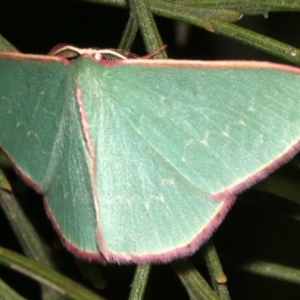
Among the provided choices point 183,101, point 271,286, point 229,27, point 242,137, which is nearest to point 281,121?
point 242,137

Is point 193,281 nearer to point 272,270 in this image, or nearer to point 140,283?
point 140,283

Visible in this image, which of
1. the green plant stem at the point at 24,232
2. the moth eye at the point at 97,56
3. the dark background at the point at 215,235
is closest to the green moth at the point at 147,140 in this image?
the moth eye at the point at 97,56

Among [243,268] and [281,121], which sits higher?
[281,121]

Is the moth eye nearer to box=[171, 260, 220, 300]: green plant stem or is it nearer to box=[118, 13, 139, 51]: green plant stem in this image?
box=[118, 13, 139, 51]: green plant stem

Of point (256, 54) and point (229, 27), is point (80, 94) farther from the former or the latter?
point (256, 54)

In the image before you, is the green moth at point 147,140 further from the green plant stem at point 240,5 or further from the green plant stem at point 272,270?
the green plant stem at point 272,270

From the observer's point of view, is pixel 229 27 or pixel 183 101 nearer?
pixel 183 101

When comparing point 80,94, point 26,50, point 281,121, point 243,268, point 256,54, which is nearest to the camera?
point 281,121
